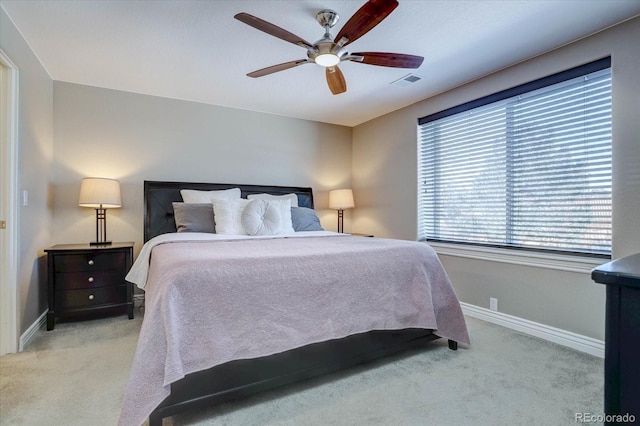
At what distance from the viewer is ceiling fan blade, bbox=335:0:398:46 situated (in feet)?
5.58

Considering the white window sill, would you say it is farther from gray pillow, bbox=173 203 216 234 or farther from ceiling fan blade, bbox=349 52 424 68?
gray pillow, bbox=173 203 216 234

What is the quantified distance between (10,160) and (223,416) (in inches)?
94.9

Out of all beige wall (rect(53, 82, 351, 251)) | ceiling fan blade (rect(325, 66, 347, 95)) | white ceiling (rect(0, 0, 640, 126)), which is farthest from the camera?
beige wall (rect(53, 82, 351, 251))

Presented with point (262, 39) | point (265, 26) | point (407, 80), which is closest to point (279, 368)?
point (265, 26)

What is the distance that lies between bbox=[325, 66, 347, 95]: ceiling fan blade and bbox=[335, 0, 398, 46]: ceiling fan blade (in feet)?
1.37

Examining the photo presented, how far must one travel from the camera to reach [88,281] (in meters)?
2.95

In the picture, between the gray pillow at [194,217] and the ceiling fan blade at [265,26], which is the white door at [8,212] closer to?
the gray pillow at [194,217]

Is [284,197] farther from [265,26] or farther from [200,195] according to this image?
[265,26]

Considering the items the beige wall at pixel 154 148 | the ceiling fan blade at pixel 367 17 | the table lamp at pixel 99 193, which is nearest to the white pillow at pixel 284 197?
the beige wall at pixel 154 148

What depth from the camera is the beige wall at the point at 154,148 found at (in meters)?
3.35

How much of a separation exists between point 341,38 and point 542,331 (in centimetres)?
286

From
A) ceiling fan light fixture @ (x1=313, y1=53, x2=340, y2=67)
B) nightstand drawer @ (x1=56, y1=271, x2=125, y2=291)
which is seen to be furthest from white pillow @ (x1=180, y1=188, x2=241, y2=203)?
ceiling fan light fixture @ (x1=313, y1=53, x2=340, y2=67)

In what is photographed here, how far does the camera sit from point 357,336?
2.01 metres

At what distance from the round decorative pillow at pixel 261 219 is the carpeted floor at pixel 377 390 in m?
1.40
